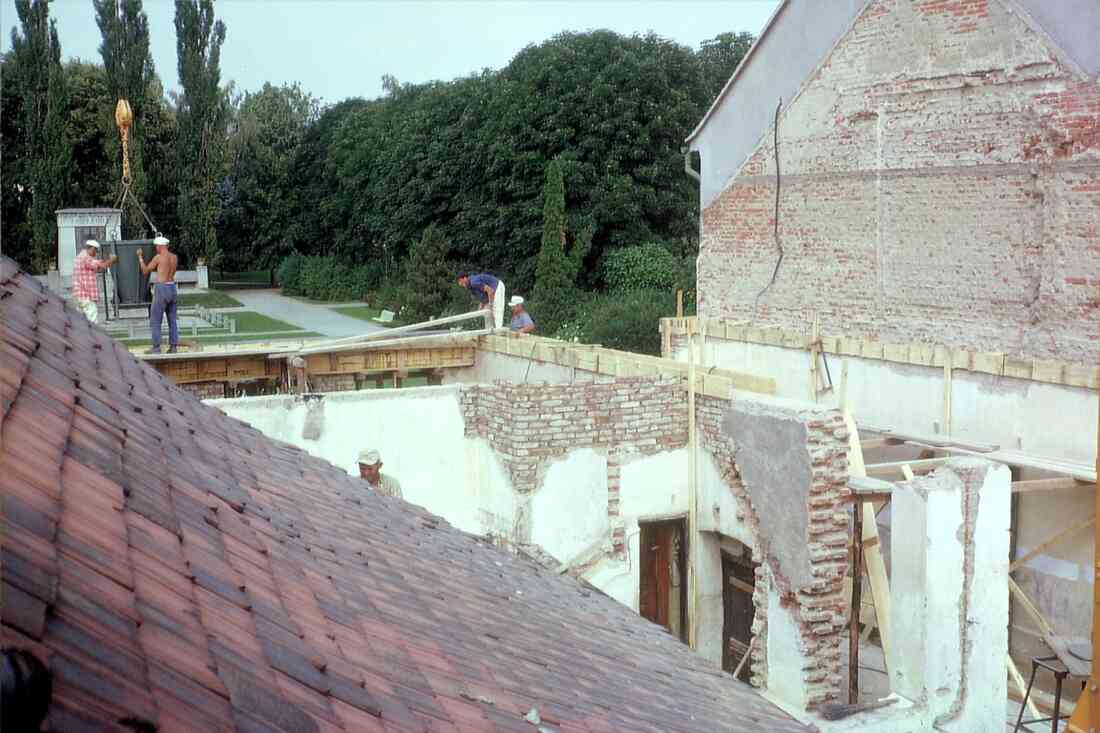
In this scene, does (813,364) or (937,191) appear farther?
(937,191)

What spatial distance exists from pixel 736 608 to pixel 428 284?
27661 mm

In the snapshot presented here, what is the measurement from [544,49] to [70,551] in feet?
130

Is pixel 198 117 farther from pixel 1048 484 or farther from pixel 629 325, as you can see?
pixel 1048 484

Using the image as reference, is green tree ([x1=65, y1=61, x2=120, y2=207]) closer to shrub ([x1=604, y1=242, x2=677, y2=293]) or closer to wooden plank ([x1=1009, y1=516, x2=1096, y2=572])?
shrub ([x1=604, y1=242, x2=677, y2=293])

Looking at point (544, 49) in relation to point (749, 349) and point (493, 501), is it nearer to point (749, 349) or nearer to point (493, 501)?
point (749, 349)

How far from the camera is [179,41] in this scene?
5122cm

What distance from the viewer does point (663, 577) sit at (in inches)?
513

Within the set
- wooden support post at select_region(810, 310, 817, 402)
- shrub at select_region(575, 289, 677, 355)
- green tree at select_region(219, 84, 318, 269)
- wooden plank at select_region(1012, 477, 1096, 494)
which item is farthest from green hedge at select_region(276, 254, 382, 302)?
wooden plank at select_region(1012, 477, 1096, 494)

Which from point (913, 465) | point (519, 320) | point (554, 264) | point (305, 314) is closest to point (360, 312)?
point (305, 314)

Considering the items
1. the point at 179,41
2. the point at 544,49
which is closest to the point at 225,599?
the point at 544,49

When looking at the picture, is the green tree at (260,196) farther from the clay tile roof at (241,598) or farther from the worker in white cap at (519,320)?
the clay tile roof at (241,598)

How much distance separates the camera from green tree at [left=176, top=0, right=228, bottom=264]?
50.6 meters

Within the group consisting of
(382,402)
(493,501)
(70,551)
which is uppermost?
(70,551)

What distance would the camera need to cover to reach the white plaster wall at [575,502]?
12.4 metres
